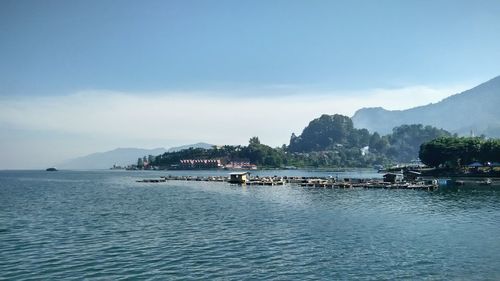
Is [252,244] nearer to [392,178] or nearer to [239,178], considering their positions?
[392,178]

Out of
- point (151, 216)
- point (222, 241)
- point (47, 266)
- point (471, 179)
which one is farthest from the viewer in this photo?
point (471, 179)

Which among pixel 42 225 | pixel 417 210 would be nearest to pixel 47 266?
pixel 42 225

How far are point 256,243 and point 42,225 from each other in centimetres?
3009

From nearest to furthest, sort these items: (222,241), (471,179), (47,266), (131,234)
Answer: (47,266)
(222,241)
(131,234)
(471,179)

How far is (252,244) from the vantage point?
132ft

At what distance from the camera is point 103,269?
31328 mm

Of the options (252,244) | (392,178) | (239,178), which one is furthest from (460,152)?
(252,244)

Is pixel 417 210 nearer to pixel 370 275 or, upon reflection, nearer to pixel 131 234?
pixel 370 275

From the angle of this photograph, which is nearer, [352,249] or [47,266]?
[47,266]

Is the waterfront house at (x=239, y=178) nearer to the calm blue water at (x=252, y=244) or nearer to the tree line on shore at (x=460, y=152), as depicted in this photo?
the tree line on shore at (x=460, y=152)

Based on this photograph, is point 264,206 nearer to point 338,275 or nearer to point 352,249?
point 352,249

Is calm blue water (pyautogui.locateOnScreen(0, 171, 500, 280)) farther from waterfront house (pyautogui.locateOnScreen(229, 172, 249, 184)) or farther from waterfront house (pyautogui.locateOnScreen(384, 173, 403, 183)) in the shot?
waterfront house (pyautogui.locateOnScreen(229, 172, 249, 184))

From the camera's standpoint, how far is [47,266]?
32625mm

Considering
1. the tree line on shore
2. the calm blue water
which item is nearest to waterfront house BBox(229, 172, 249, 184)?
the tree line on shore
